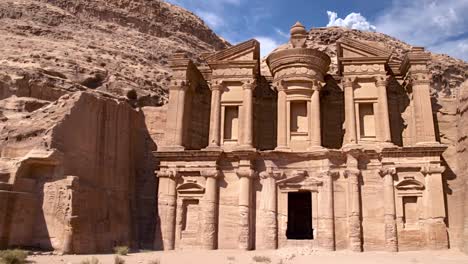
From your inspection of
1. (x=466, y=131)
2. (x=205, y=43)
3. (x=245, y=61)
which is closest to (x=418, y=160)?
(x=466, y=131)

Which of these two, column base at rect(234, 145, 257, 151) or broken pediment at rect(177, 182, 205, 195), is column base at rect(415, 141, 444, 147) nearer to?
column base at rect(234, 145, 257, 151)

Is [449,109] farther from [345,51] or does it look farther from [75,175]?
[75,175]

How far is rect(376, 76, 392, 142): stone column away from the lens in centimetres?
2105

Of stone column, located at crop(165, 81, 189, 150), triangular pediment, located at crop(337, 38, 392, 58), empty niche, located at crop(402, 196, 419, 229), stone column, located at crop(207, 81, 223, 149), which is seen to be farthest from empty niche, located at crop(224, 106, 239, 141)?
empty niche, located at crop(402, 196, 419, 229)

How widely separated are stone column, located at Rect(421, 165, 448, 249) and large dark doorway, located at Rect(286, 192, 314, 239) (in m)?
6.46

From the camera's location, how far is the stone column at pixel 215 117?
2178cm

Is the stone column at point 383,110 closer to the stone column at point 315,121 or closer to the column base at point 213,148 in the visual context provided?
the stone column at point 315,121

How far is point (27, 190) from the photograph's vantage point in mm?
16297

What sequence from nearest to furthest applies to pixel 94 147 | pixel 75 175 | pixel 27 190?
pixel 27 190, pixel 75 175, pixel 94 147

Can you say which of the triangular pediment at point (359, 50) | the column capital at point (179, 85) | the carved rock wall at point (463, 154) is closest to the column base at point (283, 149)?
the column capital at point (179, 85)

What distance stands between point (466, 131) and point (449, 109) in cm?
235

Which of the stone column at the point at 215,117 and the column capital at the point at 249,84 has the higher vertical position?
the column capital at the point at 249,84

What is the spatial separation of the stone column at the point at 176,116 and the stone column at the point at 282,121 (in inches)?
176

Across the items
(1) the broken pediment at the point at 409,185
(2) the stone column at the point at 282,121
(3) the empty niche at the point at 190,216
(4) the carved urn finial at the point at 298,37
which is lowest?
(3) the empty niche at the point at 190,216
